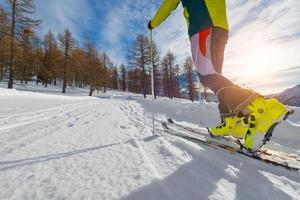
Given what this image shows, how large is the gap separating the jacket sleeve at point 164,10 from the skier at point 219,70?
214 millimetres

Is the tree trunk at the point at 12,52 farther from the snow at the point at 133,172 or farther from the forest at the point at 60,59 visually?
the snow at the point at 133,172

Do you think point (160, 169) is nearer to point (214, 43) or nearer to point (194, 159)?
point (194, 159)

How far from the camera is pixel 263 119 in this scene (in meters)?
1.80

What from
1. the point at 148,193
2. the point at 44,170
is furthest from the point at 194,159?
the point at 44,170

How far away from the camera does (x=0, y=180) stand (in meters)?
1.41

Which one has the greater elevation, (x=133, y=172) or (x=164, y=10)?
(x=164, y=10)

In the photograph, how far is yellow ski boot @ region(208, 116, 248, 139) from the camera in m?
2.19

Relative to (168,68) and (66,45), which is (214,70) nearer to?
(66,45)

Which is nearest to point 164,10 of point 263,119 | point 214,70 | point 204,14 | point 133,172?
point 204,14

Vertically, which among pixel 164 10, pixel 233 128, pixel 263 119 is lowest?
pixel 233 128

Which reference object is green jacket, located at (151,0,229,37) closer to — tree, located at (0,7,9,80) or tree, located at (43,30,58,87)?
tree, located at (0,7,9,80)

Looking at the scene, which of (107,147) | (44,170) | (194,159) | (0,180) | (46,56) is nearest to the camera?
(0,180)

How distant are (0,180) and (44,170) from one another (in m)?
0.28

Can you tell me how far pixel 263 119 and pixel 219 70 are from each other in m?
0.85
